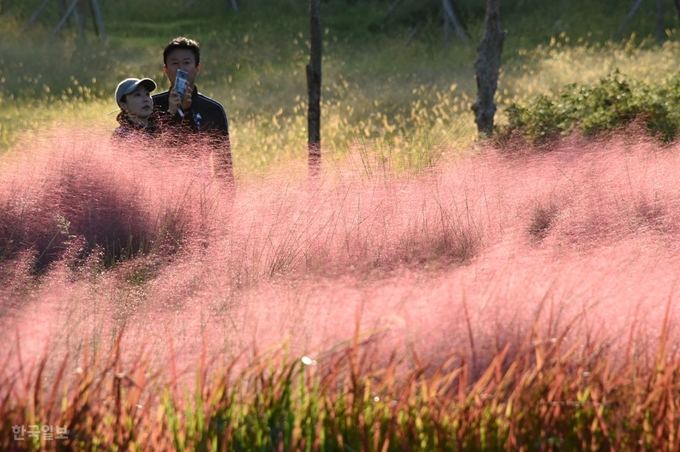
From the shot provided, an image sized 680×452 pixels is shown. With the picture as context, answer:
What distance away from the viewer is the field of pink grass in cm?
336

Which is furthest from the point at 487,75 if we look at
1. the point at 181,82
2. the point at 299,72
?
the point at 299,72

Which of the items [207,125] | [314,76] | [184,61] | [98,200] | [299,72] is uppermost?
[299,72]

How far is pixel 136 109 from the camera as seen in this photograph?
573 cm

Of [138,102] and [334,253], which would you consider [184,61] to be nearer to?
[138,102]

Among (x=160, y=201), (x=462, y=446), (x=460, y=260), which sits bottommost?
(x=462, y=446)

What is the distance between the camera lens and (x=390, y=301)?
11.8 ft

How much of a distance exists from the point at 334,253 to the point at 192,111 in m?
1.68

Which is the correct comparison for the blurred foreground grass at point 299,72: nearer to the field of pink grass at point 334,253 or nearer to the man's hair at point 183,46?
the field of pink grass at point 334,253

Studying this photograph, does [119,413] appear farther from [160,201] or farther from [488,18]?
[488,18]

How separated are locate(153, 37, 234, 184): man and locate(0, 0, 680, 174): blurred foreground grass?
3.93 feet

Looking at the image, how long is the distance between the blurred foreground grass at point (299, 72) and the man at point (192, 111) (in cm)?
120

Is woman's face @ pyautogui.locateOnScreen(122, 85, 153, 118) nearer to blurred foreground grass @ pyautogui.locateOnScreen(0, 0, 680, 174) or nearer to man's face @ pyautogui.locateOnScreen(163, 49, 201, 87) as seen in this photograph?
man's face @ pyautogui.locateOnScreen(163, 49, 201, 87)

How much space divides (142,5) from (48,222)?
2833 centimetres

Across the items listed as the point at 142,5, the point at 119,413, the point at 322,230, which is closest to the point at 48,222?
the point at 322,230
